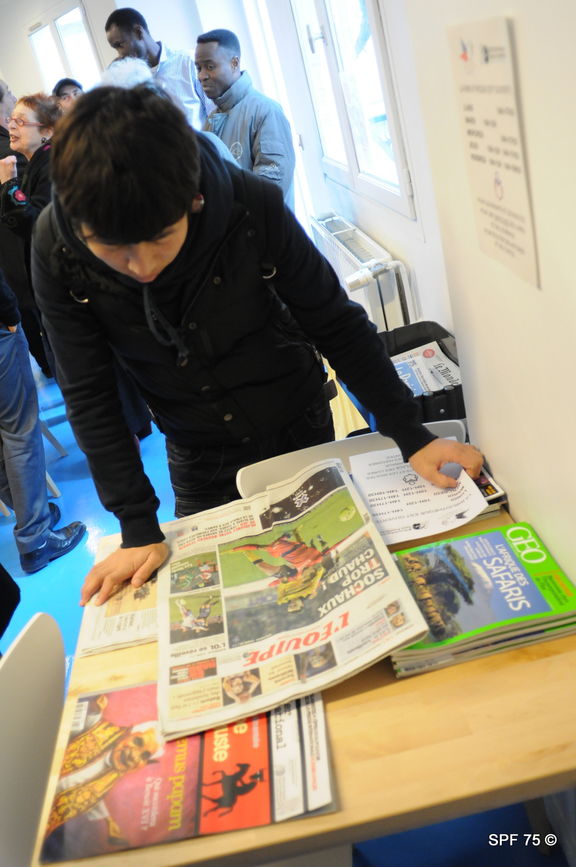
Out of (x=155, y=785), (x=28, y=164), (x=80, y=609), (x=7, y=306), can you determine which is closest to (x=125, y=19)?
(x=28, y=164)

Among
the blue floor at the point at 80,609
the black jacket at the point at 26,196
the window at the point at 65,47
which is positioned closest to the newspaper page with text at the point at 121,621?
the blue floor at the point at 80,609

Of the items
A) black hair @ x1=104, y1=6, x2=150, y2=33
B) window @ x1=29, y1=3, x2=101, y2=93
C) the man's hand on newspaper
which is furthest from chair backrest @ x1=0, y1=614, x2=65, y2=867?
Answer: window @ x1=29, y1=3, x2=101, y2=93

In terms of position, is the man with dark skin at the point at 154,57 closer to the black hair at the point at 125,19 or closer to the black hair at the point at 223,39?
the black hair at the point at 125,19

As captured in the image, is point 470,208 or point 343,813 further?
point 470,208

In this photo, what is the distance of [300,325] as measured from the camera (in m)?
1.11

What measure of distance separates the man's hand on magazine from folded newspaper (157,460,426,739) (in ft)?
0.08

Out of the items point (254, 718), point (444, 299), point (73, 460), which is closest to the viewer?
point (254, 718)

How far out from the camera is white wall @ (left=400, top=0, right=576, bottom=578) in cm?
57

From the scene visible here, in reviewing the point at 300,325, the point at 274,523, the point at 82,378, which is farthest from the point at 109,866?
the point at 300,325

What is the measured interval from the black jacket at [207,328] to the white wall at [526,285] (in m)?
0.17

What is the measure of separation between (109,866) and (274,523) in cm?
48

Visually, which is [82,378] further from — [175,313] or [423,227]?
[423,227]

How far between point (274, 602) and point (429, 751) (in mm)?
272

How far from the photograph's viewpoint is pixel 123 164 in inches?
28.2
